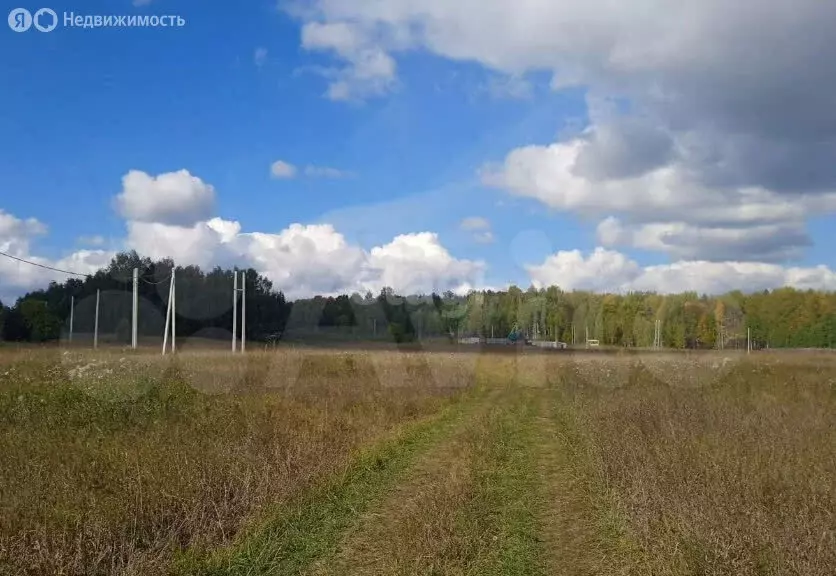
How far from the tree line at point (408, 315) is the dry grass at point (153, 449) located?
121 feet

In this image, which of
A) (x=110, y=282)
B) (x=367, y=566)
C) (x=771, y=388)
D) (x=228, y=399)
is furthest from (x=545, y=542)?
(x=110, y=282)

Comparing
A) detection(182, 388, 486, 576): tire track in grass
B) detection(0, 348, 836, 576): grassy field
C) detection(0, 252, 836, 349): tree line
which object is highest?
detection(0, 252, 836, 349): tree line

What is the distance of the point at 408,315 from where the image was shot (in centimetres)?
7019

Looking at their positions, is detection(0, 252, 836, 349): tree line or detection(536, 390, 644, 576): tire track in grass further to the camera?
detection(0, 252, 836, 349): tree line

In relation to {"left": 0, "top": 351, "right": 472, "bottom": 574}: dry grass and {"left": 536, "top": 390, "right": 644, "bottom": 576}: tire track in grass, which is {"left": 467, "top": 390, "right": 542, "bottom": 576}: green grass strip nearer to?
{"left": 536, "top": 390, "right": 644, "bottom": 576}: tire track in grass

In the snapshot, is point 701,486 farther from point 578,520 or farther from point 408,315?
point 408,315

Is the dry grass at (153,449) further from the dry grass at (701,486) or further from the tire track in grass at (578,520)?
the dry grass at (701,486)

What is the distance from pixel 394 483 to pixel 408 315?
61.4 meters

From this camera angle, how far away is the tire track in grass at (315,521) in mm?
5754

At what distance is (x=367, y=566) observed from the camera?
574 centimetres

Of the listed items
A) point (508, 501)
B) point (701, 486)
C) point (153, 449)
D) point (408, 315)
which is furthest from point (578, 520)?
point (408, 315)

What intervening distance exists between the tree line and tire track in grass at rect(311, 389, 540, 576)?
44580 mm

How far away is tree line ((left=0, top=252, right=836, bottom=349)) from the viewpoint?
194ft

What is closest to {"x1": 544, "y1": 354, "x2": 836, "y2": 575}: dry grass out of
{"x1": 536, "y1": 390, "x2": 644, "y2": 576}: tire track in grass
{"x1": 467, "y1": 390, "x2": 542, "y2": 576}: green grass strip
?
{"x1": 536, "y1": 390, "x2": 644, "y2": 576}: tire track in grass
